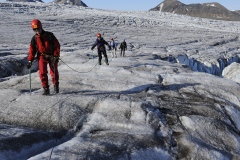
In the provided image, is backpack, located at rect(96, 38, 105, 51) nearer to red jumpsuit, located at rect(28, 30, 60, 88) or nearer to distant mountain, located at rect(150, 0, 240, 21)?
red jumpsuit, located at rect(28, 30, 60, 88)

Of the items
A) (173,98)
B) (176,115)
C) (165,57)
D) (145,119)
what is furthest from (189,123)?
(165,57)

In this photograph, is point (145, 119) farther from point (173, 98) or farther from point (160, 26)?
point (160, 26)

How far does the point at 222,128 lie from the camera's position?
6.02 meters

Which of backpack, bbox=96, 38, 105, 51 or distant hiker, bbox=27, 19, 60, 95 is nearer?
distant hiker, bbox=27, 19, 60, 95

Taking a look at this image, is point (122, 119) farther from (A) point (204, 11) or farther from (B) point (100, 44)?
(A) point (204, 11)

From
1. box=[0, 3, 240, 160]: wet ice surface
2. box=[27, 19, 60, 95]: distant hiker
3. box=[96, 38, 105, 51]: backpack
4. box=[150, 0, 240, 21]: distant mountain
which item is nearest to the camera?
box=[0, 3, 240, 160]: wet ice surface

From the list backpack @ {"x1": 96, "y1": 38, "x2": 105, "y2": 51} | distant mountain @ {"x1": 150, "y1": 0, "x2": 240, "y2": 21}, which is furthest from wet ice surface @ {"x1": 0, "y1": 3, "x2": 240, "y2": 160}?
distant mountain @ {"x1": 150, "y1": 0, "x2": 240, "y2": 21}

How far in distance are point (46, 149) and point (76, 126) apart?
36.2 inches

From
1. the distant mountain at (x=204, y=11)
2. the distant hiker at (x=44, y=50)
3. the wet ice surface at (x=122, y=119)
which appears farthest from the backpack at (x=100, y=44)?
the distant mountain at (x=204, y=11)

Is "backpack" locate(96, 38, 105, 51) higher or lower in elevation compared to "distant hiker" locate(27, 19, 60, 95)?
lower

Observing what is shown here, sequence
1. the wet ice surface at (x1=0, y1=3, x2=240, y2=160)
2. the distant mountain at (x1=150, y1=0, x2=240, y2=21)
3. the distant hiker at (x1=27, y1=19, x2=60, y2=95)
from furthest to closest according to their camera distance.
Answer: the distant mountain at (x1=150, y1=0, x2=240, y2=21)
the distant hiker at (x1=27, y1=19, x2=60, y2=95)
the wet ice surface at (x1=0, y1=3, x2=240, y2=160)

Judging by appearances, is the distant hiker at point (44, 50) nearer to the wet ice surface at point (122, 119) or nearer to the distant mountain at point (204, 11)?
the wet ice surface at point (122, 119)

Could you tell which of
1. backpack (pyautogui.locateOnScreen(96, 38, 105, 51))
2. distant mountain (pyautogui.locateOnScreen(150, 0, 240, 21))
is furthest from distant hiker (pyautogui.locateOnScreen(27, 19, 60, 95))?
distant mountain (pyautogui.locateOnScreen(150, 0, 240, 21))

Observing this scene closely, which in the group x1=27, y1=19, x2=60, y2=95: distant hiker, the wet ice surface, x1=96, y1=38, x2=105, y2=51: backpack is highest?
x1=27, y1=19, x2=60, y2=95: distant hiker
